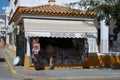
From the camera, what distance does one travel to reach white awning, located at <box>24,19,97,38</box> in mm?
19625

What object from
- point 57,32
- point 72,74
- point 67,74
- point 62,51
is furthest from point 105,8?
point 62,51

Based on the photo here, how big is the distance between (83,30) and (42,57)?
2976 mm

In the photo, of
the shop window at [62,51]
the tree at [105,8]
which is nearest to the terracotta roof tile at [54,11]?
the tree at [105,8]

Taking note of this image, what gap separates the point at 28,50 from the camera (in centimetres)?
2084

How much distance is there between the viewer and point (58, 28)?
66.5 feet

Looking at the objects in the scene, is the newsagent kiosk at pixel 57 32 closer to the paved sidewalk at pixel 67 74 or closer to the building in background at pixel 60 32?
the building in background at pixel 60 32

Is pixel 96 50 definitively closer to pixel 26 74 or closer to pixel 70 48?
pixel 70 48

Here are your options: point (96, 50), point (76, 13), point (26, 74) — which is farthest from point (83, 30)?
point (26, 74)

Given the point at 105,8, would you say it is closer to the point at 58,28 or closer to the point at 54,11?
the point at 58,28

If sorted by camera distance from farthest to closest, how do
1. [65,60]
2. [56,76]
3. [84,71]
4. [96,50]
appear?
1. [96,50]
2. [65,60]
3. [84,71]
4. [56,76]

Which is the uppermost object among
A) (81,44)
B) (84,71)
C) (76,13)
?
(76,13)

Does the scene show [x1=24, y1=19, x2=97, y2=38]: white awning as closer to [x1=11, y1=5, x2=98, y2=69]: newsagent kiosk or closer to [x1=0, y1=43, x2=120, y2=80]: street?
[x1=11, y1=5, x2=98, y2=69]: newsagent kiosk

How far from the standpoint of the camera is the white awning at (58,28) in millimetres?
19625

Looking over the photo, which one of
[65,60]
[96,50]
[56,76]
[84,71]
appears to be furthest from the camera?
[96,50]
